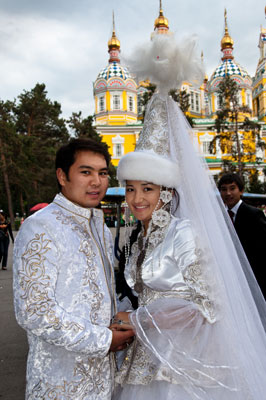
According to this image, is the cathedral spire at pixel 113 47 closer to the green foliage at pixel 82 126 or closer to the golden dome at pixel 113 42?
the golden dome at pixel 113 42

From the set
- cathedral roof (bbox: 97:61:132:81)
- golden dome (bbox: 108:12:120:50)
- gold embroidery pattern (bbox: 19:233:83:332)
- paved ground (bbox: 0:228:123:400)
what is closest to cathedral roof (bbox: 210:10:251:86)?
cathedral roof (bbox: 97:61:132:81)

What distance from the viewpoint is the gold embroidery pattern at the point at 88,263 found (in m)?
1.60

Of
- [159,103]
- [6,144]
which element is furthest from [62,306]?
[6,144]

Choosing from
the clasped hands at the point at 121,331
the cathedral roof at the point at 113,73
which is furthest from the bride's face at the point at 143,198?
the cathedral roof at the point at 113,73

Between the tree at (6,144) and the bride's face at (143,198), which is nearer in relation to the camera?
the bride's face at (143,198)

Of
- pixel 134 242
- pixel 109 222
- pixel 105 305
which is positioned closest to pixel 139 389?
pixel 105 305

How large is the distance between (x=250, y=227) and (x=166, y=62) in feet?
6.93

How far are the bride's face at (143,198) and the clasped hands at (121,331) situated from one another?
569mm

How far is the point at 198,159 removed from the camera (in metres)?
1.94

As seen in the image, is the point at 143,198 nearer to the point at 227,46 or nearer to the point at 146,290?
the point at 146,290

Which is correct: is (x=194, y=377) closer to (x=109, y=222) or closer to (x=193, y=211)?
(x=193, y=211)

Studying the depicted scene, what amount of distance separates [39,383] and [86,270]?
0.52m

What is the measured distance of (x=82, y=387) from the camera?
1529mm

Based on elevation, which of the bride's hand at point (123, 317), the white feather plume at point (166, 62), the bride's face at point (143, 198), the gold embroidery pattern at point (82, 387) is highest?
the white feather plume at point (166, 62)
